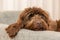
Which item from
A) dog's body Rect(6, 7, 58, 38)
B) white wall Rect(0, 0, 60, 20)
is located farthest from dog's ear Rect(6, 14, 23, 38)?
white wall Rect(0, 0, 60, 20)

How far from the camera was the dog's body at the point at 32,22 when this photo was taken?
1.18m

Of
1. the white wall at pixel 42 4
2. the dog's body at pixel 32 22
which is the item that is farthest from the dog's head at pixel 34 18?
the white wall at pixel 42 4

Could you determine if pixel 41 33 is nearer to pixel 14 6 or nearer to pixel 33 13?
pixel 33 13

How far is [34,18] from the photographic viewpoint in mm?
1284

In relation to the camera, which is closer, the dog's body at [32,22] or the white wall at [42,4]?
the dog's body at [32,22]

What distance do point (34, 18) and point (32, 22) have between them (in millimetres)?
62

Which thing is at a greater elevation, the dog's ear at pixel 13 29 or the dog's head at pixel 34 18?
the dog's head at pixel 34 18

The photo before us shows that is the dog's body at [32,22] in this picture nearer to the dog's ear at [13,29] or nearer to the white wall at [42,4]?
the dog's ear at [13,29]

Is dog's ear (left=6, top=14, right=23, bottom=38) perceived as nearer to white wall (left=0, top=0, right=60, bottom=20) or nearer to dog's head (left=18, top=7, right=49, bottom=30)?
dog's head (left=18, top=7, right=49, bottom=30)

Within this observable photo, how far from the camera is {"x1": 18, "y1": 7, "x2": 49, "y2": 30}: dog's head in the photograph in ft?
3.97

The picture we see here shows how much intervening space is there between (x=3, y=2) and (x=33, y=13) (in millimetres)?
1670

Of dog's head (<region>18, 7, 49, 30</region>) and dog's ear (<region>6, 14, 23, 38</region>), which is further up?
dog's head (<region>18, 7, 49, 30</region>)

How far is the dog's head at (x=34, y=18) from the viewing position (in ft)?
3.97

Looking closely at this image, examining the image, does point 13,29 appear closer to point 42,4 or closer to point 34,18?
point 34,18
